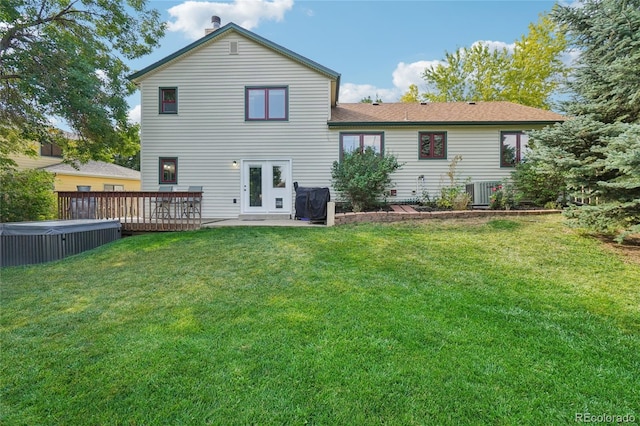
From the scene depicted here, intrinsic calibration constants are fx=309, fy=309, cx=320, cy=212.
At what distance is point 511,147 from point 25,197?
15.8 metres

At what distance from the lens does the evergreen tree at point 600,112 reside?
4934mm

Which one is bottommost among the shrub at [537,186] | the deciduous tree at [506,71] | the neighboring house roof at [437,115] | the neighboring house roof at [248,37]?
the shrub at [537,186]

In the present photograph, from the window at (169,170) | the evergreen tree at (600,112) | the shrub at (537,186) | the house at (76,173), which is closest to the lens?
the evergreen tree at (600,112)

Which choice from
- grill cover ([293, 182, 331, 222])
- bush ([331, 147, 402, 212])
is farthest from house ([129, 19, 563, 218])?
grill cover ([293, 182, 331, 222])

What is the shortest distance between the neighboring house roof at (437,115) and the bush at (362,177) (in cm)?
157

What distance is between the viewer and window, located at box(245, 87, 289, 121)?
1133cm

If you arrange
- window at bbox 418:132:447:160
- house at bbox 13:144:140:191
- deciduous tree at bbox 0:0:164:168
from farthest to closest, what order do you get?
house at bbox 13:144:140:191, window at bbox 418:132:447:160, deciduous tree at bbox 0:0:164:168

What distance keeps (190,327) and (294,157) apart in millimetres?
8799

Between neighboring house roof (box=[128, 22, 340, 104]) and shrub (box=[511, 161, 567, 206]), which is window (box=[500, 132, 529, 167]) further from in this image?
neighboring house roof (box=[128, 22, 340, 104])

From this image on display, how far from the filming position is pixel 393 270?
4.51m

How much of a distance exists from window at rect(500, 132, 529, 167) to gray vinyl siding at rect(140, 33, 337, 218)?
5.99 meters

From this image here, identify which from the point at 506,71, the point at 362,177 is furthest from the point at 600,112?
the point at 506,71

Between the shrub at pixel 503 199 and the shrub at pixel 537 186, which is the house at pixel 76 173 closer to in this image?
the shrub at pixel 503 199

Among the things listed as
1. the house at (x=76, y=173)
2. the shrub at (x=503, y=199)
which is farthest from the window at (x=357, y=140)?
the house at (x=76, y=173)
